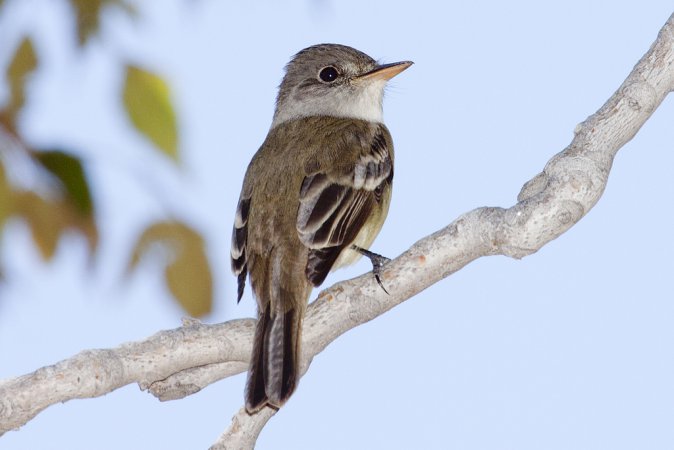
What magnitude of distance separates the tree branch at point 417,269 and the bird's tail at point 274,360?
9 cm

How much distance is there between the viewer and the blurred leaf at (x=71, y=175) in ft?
9.06

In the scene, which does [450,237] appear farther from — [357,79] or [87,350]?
[357,79]

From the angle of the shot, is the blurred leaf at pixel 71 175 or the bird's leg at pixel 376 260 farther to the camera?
the bird's leg at pixel 376 260

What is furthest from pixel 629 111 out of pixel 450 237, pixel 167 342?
pixel 167 342

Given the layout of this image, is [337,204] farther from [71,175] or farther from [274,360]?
[71,175]

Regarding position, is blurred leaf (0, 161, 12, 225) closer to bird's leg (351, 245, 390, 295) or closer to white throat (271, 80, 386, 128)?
bird's leg (351, 245, 390, 295)

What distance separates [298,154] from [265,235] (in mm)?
766

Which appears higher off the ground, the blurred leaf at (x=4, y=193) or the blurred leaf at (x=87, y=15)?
the blurred leaf at (x=87, y=15)

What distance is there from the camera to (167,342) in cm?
417

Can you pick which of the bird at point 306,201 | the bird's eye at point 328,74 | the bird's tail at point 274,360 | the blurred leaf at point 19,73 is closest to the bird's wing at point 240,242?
the bird at point 306,201

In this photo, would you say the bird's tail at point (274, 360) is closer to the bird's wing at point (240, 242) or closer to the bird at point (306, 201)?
the bird at point (306, 201)

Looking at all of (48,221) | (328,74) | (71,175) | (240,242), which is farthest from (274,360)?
(328,74)

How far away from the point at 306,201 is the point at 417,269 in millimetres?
1101

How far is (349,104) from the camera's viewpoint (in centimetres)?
654
